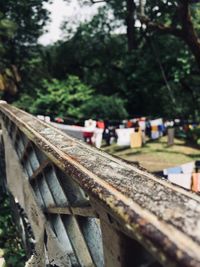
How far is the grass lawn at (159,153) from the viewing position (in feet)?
46.6

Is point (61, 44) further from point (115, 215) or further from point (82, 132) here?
point (115, 215)

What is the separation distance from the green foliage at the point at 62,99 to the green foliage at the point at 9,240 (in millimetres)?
12935

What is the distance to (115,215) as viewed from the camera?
3.29 ft

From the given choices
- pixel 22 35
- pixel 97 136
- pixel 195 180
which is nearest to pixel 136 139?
pixel 97 136

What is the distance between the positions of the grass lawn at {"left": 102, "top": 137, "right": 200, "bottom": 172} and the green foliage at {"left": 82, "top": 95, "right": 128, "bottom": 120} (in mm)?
2289

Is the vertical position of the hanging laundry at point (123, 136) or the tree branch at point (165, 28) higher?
the tree branch at point (165, 28)

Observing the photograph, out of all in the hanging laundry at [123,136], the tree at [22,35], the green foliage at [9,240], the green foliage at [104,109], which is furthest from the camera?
the tree at [22,35]

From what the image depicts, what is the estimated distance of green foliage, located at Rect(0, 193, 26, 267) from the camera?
4629mm

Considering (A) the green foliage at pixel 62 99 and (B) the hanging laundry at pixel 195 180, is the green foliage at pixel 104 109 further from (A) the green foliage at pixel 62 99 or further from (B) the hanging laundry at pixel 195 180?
(B) the hanging laundry at pixel 195 180

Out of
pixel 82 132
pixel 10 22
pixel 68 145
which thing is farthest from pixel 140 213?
pixel 10 22

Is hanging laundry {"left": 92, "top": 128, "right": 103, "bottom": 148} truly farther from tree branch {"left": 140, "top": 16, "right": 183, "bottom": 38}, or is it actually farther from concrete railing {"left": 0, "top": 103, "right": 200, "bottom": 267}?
concrete railing {"left": 0, "top": 103, "right": 200, "bottom": 267}

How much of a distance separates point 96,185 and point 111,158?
39 centimetres

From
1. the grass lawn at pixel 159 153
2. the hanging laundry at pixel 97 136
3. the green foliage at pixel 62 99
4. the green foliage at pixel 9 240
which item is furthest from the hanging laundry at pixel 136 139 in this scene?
the green foliage at pixel 9 240

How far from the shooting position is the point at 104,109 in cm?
1903
